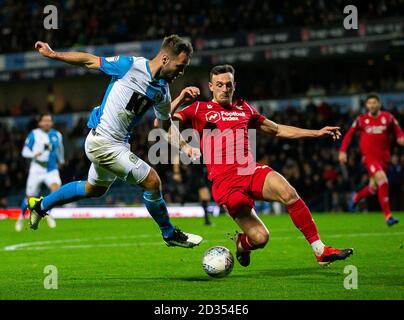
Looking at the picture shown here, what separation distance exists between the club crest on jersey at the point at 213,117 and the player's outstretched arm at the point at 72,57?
1307 millimetres

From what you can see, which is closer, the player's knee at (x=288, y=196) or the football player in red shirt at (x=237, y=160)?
the player's knee at (x=288, y=196)

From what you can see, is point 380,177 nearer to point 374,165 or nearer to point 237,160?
point 374,165

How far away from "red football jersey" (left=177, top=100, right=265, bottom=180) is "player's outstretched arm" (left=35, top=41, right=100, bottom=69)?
48.9 inches

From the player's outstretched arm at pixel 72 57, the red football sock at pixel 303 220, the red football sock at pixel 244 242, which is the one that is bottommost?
the red football sock at pixel 244 242

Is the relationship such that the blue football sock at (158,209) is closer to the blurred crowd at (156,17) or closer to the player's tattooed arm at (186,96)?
the player's tattooed arm at (186,96)

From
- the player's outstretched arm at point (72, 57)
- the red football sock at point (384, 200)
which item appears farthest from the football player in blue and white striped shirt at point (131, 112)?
the red football sock at point (384, 200)

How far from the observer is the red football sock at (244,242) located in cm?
959

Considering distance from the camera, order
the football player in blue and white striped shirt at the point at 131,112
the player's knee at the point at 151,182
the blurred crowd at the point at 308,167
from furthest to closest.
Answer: the blurred crowd at the point at 308,167
the player's knee at the point at 151,182
the football player in blue and white striped shirt at the point at 131,112

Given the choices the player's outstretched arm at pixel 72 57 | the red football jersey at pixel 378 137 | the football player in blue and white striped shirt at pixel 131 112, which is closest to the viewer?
the player's outstretched arm at pixel 72 57

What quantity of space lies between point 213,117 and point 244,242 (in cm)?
139

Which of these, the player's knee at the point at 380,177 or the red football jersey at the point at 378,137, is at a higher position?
the red football jersey at the point at 378,137

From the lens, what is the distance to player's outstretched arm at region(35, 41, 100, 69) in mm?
8875

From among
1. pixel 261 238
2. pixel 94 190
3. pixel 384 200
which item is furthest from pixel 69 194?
pixel 384 200
